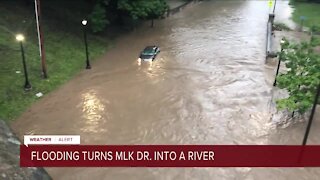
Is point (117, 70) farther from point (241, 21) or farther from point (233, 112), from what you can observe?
point (241, 21)

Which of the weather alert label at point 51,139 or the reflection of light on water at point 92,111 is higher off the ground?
the reflection of light on water at point 92,111

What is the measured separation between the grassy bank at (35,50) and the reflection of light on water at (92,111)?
8.96ft

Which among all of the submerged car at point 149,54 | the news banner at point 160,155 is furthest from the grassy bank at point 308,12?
the news banner at point 160,155

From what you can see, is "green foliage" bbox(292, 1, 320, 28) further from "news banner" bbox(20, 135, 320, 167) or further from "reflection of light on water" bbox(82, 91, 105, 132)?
"reflection of light on water" bbox(82, 91, 105, 132)

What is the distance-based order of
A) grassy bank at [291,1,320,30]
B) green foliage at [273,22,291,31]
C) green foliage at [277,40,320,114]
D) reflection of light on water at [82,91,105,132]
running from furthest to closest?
grassy bank at [291,1,320,30]
green foliage at [273,22,291,31]
reflection of light on water at [82,91,105,132]
green foliage at [277,40,320,114]

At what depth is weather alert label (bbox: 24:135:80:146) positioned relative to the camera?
1977cm

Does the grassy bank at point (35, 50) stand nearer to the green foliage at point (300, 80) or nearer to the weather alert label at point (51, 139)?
the weather alert label at point (51, 139)

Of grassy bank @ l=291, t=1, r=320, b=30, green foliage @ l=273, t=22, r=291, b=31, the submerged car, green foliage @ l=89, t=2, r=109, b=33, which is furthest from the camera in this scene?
grassy bank @ l=291, t=1, r=320, b=30

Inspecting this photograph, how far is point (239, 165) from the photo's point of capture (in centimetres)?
1830

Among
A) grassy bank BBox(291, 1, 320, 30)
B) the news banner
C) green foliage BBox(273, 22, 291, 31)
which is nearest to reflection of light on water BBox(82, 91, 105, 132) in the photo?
the news banner

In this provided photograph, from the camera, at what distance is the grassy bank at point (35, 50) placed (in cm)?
2425

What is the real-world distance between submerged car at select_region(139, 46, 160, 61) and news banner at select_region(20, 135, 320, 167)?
12341mm

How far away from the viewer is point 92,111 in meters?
23.4

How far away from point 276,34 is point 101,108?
2389 cm
